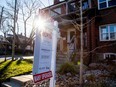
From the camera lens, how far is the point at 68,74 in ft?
26.0

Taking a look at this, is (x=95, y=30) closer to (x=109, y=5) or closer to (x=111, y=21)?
(x=111, y=21)

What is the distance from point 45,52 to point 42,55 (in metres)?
0.14

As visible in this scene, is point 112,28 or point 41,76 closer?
point 41,76

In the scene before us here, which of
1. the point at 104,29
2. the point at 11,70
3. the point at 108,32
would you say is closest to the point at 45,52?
the point at 11,70

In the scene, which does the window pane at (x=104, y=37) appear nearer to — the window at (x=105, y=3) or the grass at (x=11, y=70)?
the window at (x=105, y=3)

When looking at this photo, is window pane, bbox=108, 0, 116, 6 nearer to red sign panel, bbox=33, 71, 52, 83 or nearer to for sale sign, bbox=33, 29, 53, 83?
for sale sign, bbox=33, 29, 53, 83

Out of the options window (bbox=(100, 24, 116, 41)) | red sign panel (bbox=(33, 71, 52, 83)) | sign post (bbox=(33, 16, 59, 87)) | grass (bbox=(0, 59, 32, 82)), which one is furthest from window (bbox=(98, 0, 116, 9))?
red sign panel (bbox=(33, 71, 52, 83))

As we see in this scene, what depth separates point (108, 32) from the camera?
1320cm

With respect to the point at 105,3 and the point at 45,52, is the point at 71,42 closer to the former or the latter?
the point at 105,3

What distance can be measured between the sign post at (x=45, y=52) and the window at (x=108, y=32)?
1070cm

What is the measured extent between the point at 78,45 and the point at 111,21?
3747 mm

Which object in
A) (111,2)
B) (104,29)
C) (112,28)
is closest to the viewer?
(112,28)

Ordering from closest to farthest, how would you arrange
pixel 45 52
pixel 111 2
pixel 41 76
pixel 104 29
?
pixel 41 76, pixel 45 52, pixel 111 2, pixel 104 29

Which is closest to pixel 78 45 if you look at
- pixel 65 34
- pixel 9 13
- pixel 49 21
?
pixel 65 34
